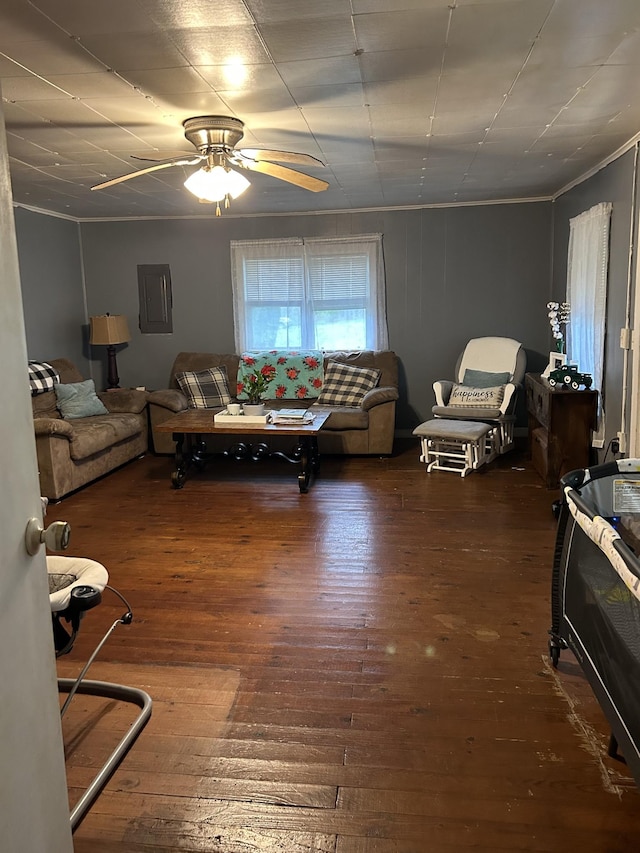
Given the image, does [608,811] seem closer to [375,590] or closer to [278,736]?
[278,736]

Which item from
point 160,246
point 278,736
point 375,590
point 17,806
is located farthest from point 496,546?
point 160,246

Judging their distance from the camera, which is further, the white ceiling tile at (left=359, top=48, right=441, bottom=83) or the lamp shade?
the lamp shade

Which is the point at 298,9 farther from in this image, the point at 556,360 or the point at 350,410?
the point at 350,410

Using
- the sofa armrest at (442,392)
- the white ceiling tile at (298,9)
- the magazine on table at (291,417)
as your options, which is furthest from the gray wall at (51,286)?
the white ceiling tile at (298,9)

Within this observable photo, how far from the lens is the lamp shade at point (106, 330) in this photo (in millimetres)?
6762

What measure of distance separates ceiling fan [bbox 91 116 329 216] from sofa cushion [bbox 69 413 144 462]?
2243mm

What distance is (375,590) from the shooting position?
3311mm

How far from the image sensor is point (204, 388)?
654 cm

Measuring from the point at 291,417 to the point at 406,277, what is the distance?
7.84ft

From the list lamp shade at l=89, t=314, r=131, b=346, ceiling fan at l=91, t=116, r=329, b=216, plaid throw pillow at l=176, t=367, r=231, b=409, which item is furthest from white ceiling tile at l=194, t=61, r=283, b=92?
lamp shade at l=89, t=314, r=131, b=346

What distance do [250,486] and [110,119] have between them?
2.85 metres

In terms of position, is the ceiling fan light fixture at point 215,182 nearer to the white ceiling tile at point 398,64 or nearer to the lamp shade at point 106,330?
the white ceiling tile at point 398,64

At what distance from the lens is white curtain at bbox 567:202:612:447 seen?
4.59m

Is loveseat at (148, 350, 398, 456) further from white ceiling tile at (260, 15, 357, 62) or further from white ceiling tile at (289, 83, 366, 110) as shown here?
white ceiling tile at (260, 15, 357, 62)
